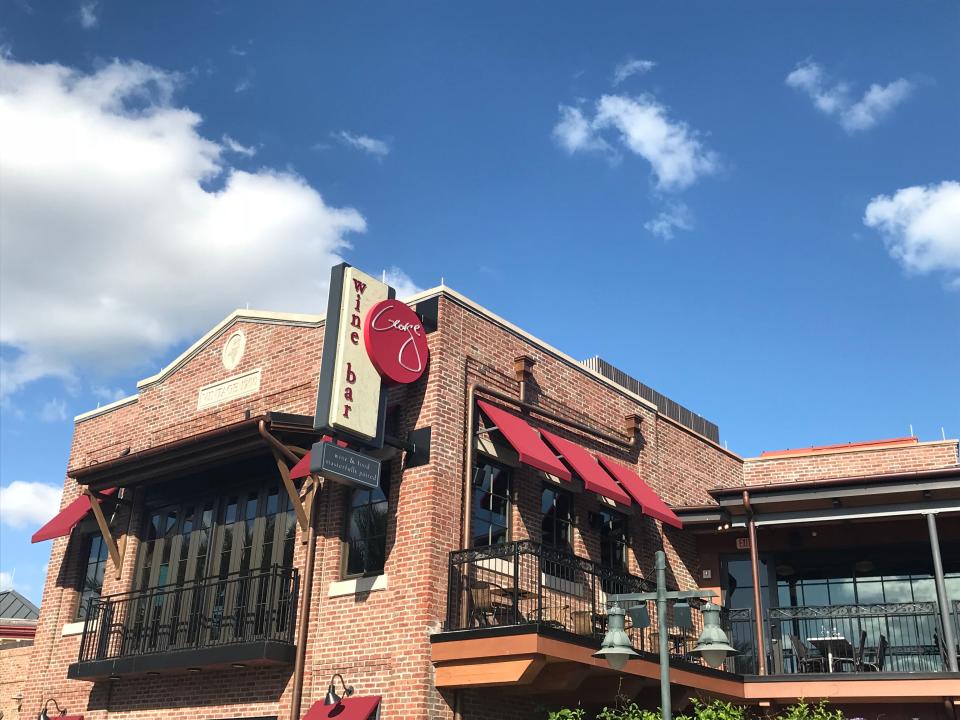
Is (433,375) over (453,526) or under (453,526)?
over

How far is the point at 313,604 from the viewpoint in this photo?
14.5 m

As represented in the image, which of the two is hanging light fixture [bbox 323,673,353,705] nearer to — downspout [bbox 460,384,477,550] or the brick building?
the brick building

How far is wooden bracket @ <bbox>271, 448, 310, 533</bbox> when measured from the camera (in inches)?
566

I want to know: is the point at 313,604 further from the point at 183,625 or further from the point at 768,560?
the point at 768,560

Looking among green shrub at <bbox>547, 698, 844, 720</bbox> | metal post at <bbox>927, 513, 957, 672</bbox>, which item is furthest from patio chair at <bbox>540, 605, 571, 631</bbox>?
metal post at <bbox>927, 513, 957, 672</bbox>

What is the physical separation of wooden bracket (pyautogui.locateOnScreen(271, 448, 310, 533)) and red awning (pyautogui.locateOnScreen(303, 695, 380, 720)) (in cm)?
259

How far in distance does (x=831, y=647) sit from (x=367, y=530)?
7650 mm

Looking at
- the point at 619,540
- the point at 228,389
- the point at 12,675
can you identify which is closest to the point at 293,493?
the point at 228,389

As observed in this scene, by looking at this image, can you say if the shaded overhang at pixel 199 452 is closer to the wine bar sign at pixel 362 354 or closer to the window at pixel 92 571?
the wine bar sign at pixel 362 354

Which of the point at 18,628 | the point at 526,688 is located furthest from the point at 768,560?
the point at 18,628

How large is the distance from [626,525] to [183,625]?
7827mm

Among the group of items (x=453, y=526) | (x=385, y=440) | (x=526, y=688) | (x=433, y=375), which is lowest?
(x=526, y=688)

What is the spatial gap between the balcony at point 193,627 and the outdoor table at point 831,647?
8289 mm

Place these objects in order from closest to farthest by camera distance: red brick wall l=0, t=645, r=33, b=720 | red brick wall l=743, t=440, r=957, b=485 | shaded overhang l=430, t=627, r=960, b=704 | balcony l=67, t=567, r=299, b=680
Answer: shaded overhang l=430, t=627, r=960, b=704, balcony l=67, t=567, r=299, b=680, red brick wall l=0, t=645, r=33, b=720, red brick wall l=743, t=440, r=957, b=485
